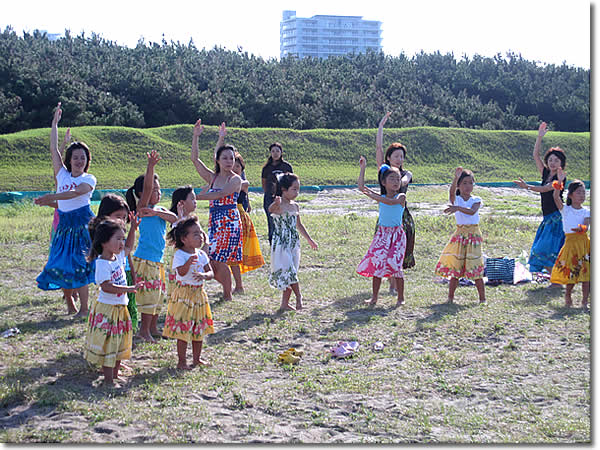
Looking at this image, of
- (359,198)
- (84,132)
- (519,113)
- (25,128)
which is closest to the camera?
(359,198)

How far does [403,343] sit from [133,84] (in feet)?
98.2

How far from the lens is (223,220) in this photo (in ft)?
22.9

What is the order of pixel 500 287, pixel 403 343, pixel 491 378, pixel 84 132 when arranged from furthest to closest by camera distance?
pixel 84 132
pixel 500 287
pixel 403 343
pixel 491 378

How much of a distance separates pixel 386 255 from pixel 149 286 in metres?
2.64

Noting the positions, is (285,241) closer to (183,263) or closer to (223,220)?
(223,220)

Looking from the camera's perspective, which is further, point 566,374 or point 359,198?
point 359,198

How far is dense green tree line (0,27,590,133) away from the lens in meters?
30.9

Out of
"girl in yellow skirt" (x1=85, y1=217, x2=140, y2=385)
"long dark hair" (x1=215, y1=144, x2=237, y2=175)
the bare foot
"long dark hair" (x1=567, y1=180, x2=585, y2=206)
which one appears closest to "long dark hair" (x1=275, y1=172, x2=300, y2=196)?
"long dark hair" (x1=215, y1=144, x2=237, y2=175)

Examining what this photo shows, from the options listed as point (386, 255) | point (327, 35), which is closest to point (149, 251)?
point (386, 255)

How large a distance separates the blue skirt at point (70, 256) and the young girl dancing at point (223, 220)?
128cm

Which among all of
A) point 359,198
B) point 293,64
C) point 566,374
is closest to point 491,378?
point 566,374

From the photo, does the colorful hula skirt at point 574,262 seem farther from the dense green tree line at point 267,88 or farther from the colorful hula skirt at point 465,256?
the dense green tree line at point 267,88

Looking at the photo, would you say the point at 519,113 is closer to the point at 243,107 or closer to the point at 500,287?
the point at 243,107

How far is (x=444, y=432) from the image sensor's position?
3.83 metres
